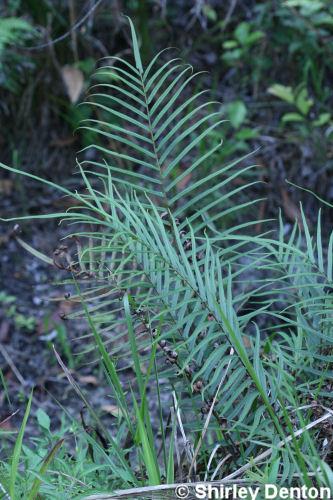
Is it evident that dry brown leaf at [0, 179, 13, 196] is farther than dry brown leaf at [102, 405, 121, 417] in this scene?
Yes

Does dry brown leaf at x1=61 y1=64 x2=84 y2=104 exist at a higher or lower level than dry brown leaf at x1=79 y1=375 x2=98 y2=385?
higher

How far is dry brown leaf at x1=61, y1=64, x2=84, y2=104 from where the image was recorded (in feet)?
11.9

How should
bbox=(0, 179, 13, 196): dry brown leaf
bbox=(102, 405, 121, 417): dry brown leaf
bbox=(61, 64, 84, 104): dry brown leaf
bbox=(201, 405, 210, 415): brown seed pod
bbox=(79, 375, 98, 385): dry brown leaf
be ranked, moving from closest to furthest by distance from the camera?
1. bbox=(201, 405, 210, 415): brown seed pod
2. bbox=(102, 405, 121, 417): dry brown leaf
3. bbox=(79, 375, 98, 385): dry brown leaf
4. bbox=(61, 64, 84, 104): dry brown leaf
5. bbox=(0, 179, 13, 196): dry brown leaf

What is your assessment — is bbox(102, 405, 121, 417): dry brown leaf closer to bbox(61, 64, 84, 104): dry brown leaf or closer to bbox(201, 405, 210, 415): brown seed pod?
bbox(201, 405, 210, 415): brown seed pod

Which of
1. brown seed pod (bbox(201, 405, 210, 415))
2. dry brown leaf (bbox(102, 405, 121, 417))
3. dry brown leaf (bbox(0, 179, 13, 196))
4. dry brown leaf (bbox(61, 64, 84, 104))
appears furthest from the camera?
dry brown leaf (bbox(0, 179, 13, 196))

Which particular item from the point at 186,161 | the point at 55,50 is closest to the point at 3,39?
the point at 55,50

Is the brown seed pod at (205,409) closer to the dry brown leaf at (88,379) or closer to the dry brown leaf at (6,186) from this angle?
the dry brown leaf at (88,379)

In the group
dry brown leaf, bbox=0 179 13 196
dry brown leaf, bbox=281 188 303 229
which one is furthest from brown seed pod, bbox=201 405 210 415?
dry brown leaf, bbox=0 179 13 196

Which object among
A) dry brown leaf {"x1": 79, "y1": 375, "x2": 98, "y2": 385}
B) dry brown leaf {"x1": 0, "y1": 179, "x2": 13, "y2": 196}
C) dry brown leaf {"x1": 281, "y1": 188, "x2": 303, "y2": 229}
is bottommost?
dry brown leaf {"x1": 79, "y1": 375, "x2": 98, "y2": 385}

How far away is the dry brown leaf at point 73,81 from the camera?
11.9 feet

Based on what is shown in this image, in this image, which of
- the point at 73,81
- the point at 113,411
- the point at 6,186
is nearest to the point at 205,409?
the point at 113,411

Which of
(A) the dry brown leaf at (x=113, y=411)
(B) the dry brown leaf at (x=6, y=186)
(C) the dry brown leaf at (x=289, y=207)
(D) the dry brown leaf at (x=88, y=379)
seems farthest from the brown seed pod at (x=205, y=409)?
(B) the dry brown leaf at (x=6, y=186)

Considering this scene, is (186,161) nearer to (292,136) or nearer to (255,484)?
(292,136)

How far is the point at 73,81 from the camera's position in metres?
3.68
